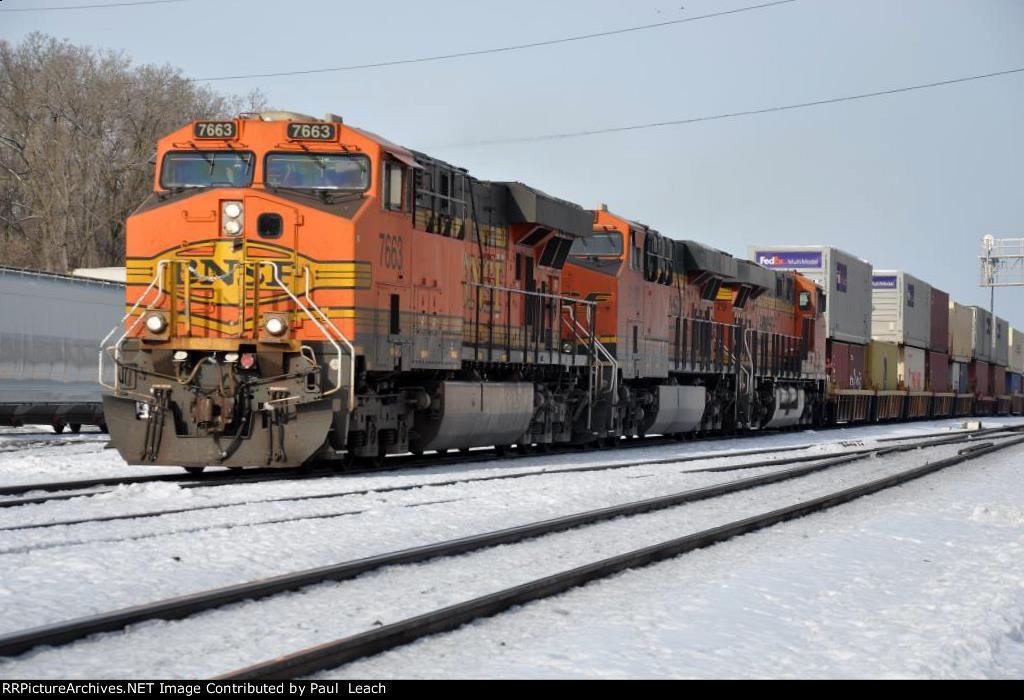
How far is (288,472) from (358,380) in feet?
→ 4.98

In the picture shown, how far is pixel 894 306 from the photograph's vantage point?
141ft

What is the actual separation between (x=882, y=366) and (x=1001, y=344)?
21.3m

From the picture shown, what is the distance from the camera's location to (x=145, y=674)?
5.14 meters

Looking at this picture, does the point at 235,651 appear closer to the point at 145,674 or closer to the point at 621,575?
the point at 145,674

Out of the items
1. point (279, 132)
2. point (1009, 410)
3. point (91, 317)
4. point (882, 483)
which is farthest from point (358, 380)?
point (1009, 410)

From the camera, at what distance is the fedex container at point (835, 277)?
3694 centimetres

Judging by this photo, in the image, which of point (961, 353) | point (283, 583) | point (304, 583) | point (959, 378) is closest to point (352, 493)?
point (304, 583)

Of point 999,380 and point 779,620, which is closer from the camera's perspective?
point 779,620

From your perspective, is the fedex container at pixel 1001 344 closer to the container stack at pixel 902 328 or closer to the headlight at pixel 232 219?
the container stack at pixel 902 328

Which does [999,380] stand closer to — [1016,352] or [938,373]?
[1016,352]

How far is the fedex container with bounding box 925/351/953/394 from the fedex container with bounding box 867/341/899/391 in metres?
4.09

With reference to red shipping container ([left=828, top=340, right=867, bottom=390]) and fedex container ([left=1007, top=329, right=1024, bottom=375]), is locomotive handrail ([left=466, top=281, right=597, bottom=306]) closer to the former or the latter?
red shipping container ([left=828, top=340, right=867, bottom=390])

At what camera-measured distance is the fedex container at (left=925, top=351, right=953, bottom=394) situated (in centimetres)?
4747

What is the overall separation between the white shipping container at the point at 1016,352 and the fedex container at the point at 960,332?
13558 millimetres
